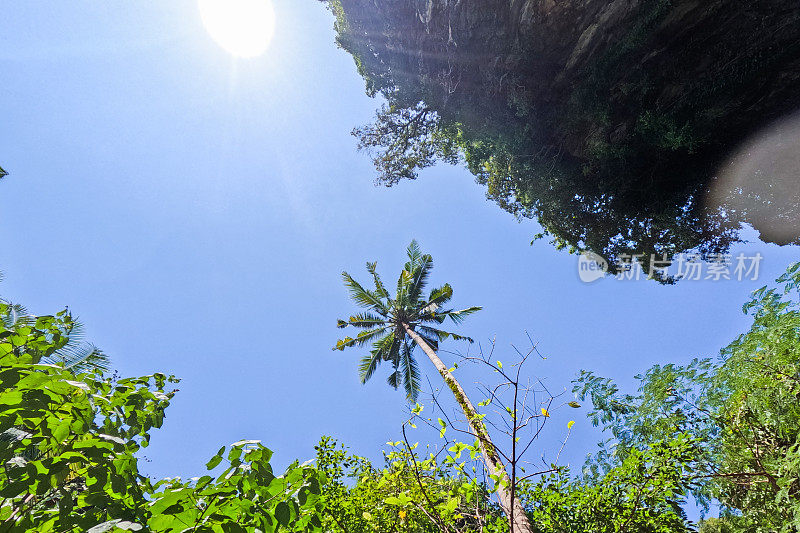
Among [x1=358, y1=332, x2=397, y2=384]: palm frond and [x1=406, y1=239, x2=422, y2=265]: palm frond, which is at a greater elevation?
[x1=406, y1=239, x2=422, y2=265]: palm frond

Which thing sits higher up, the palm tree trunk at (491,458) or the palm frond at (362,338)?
the palm frond at (362,338)

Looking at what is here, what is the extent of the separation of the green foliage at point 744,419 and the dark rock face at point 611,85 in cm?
607

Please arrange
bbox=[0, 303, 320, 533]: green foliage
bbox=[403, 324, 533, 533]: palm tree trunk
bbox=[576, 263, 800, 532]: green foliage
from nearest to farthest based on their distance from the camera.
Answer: bbox=[0, 303, 320, 533]: green foliage
bbox=[403, 324, 533, 533]: palm tree trunk
bbox=[576, 263, 800, 532]: green foliage

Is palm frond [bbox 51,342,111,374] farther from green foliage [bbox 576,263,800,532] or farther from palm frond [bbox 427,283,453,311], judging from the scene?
palm frond [bbox 427,283,453,311]

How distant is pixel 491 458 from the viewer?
486 cm

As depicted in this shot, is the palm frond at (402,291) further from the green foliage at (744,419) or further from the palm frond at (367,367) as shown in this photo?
the green foliage at (744,419)

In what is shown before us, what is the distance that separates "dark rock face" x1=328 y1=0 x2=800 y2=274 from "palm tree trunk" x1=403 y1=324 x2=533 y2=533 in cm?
681

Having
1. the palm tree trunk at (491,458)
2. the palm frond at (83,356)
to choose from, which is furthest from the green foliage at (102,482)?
the palm frond at (83,356)

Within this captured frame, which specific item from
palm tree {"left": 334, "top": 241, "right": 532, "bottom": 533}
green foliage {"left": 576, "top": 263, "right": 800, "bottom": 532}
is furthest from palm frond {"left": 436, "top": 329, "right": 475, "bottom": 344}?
green foliage {"left": 576, "top": 263, "right": 800, "bottom": 532}

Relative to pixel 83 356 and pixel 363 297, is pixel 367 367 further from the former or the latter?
pixel 83 356

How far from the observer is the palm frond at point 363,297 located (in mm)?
15414

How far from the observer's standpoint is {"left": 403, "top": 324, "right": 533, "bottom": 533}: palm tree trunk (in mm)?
2250

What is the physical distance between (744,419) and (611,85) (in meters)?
8.43

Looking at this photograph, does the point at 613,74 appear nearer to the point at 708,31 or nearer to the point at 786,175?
the point at 708,31
